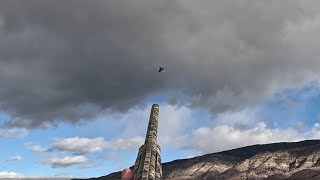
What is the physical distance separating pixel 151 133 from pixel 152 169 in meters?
1.86

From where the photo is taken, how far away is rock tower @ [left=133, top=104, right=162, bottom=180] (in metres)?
6.40

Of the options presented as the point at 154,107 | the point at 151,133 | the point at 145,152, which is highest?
the point at 154,107

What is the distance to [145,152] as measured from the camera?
24.4 feet

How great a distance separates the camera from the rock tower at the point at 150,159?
6403 millimetres

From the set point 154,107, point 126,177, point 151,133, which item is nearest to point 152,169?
point 126,177

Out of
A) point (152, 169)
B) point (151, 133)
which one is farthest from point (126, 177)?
point (151, 133)

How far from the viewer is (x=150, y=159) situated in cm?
710

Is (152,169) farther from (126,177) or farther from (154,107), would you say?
(154,107)

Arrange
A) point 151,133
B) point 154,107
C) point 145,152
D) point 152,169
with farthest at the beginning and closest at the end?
point 154,107 → point 151,133 → point 145,152 → point 152,169

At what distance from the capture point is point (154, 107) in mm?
10797

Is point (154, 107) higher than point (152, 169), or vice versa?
point (154, 107)

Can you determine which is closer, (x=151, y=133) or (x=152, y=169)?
(x=152, y=169)

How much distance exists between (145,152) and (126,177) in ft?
2.51

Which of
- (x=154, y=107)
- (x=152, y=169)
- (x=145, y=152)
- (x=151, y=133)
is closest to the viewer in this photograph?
(x=152, y=169)
